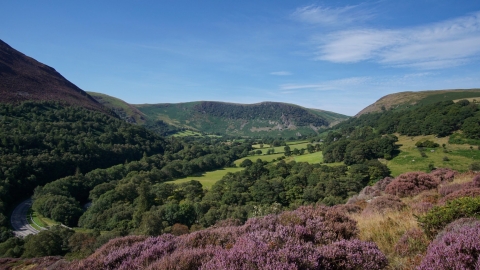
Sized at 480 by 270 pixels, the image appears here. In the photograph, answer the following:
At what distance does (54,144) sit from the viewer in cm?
8675

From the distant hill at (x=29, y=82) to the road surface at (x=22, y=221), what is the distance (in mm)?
61425

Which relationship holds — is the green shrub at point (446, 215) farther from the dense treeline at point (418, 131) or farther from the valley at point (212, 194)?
the dense treeline at point (418, 131)

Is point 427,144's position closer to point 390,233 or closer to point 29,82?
point 390,233

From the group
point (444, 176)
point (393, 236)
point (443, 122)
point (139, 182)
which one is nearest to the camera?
point (393, 236)

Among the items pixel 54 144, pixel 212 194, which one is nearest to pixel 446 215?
pixel 212 194

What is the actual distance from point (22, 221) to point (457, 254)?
71.9m

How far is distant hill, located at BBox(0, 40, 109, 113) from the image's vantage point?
347ft

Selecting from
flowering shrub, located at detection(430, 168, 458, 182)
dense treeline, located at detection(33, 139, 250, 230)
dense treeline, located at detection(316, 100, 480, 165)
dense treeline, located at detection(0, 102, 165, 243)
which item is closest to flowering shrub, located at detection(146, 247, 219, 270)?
flowering shrub, located at detection(430, 168, 458, 182)

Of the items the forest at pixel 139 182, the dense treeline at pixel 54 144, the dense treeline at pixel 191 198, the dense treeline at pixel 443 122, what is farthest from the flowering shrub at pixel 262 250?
the dense treeline at pixel 443 122

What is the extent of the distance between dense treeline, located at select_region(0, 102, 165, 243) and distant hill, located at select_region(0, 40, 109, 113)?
7.41 meters

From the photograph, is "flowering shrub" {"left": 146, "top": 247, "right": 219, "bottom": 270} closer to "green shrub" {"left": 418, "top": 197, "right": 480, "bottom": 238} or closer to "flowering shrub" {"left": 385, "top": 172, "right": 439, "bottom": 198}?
"green shrub" {"left": 418, "top": 197, "right": 480, "bottom": 238}

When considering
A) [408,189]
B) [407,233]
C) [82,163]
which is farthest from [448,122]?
[82,163]

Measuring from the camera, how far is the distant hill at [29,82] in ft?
347

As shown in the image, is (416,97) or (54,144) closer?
(54,144)
